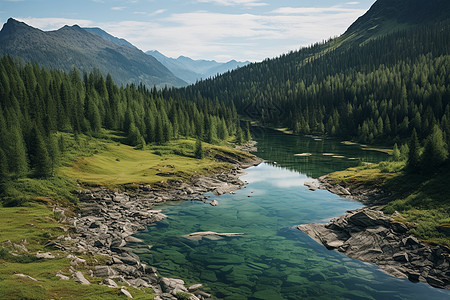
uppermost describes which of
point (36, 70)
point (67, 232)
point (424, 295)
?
point (36, 70)

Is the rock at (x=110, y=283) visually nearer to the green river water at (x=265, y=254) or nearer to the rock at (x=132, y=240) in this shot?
the green river water at (x=265, y=254)

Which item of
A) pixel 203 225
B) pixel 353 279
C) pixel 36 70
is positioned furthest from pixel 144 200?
pixel 36 70

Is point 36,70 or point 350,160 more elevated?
point 36,70

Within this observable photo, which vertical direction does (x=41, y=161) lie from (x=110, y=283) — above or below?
above

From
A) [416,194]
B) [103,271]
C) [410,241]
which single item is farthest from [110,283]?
[416,194]

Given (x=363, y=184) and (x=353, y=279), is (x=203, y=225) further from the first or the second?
(x=363, y=184)

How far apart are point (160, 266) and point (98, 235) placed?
1327cm

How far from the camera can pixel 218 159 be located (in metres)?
113

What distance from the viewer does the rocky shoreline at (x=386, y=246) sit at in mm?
36625

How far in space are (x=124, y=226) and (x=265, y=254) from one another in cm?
2451

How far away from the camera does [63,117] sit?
11244 centimetres

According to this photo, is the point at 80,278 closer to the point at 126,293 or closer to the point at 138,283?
the point at 138,283

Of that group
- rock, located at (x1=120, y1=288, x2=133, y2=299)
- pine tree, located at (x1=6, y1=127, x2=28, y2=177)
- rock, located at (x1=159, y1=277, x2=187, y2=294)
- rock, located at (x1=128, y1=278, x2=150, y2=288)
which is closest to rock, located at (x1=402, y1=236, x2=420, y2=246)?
rock, located at (x1=159, y1=277, x2=187, y2=294)

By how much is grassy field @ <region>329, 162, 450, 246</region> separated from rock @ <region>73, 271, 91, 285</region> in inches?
1699
